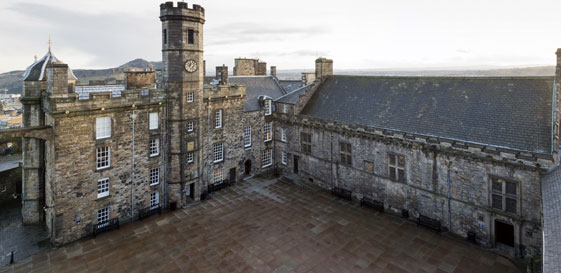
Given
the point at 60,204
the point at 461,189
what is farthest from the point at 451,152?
the point at 60,204

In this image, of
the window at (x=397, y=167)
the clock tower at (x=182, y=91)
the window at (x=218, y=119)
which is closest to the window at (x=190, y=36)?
the clock tower at (x=182, y=91)

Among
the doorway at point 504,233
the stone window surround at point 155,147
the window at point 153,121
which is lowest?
the doorway at point 504,233

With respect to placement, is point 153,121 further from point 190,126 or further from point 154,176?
point 154,176

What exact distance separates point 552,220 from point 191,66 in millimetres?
24144

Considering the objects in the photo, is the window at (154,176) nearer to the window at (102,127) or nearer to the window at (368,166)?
the window at (102,127)

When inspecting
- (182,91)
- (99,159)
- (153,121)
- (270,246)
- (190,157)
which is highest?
(182,91)

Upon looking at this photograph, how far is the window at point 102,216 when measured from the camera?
2280 centimetres

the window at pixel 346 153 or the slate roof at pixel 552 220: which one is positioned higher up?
the window at pixel 346 153

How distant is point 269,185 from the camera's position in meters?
31.8

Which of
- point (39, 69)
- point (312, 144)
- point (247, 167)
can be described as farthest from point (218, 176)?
point (39, 69)

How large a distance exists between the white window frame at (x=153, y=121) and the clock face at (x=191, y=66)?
445 cm

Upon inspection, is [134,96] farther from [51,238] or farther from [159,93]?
[51,238]

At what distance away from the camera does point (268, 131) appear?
3525cm

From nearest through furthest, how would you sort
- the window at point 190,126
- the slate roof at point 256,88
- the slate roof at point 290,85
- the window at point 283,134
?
the window at point 190,126 → the slate roof at point 256,88 → the window at point 283,134 → the slate roof at point 290,85
